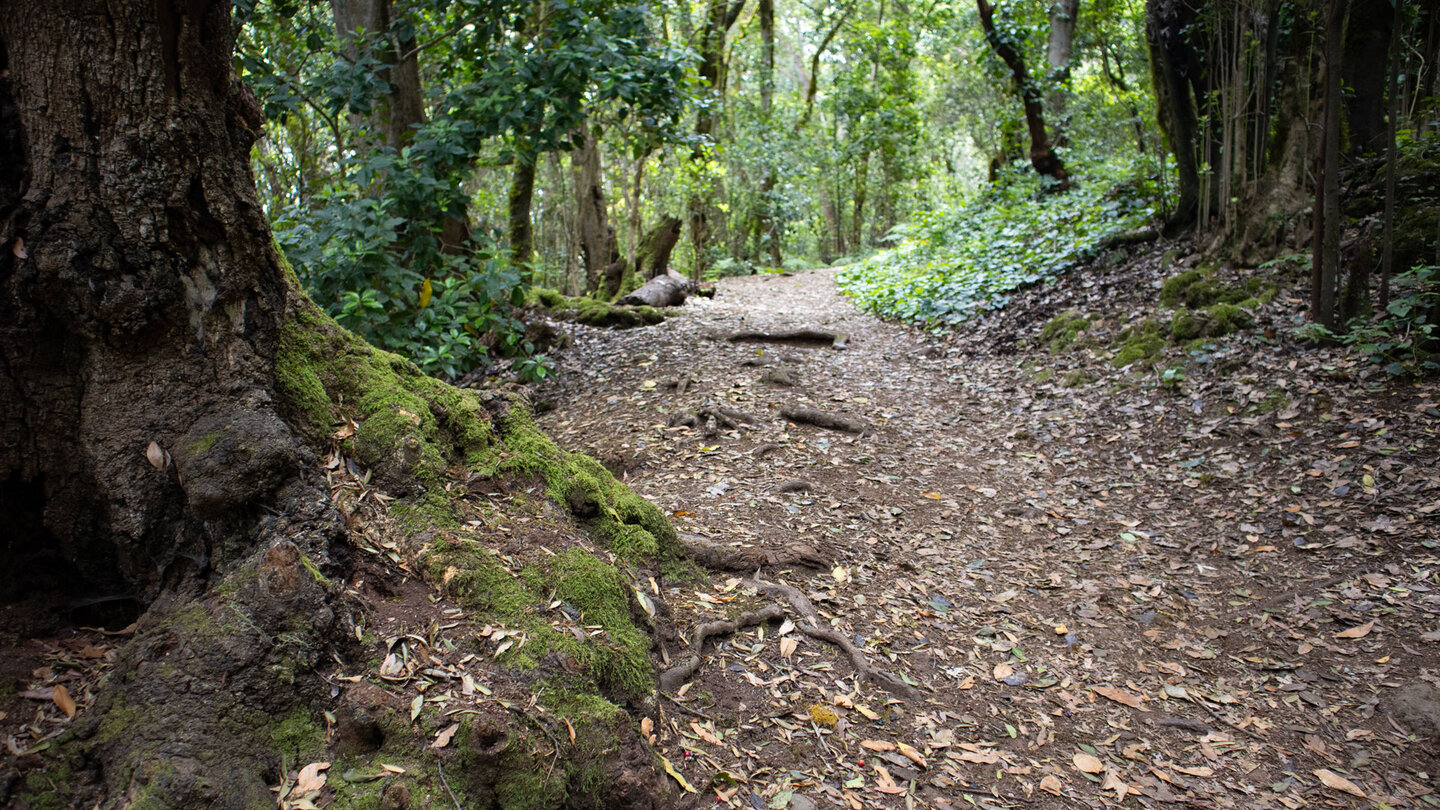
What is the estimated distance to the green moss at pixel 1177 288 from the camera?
727 centimetres

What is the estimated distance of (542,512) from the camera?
3.29 metres

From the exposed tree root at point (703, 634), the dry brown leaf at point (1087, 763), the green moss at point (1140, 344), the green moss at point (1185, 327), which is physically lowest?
the dry brown leaf at point (1087, 763)

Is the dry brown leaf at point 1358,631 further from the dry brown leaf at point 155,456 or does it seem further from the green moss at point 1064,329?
the dry brown leaf at point 155,456

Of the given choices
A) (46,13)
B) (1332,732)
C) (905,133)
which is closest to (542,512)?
(46,13)

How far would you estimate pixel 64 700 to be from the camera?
198 cm

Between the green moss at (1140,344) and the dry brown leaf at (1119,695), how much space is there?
405 centimetres

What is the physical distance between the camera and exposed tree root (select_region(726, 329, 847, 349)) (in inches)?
364

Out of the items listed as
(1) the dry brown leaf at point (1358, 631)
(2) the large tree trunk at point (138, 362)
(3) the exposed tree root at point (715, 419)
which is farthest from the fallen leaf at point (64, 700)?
(1) the dry brown leaf at point (1358, 631)

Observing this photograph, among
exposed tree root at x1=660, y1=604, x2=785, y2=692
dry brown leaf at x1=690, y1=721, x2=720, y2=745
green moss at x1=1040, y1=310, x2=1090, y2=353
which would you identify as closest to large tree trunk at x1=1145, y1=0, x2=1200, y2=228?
green moss at x1=1040, y1=310, x2=1090, y2=353

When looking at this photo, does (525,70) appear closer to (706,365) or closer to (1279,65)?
(706,365)

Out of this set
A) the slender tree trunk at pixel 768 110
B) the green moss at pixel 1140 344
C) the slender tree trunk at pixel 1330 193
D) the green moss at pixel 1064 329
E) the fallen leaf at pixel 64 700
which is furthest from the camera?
the slender tree trunk at pixel 768 110

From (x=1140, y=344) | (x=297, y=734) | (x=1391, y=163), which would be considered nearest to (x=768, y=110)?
(x=1140, y=344)

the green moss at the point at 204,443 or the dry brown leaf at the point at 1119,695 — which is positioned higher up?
the green moss at the point at 204,443

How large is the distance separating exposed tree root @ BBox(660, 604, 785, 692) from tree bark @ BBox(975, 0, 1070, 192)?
1213 centimetres
